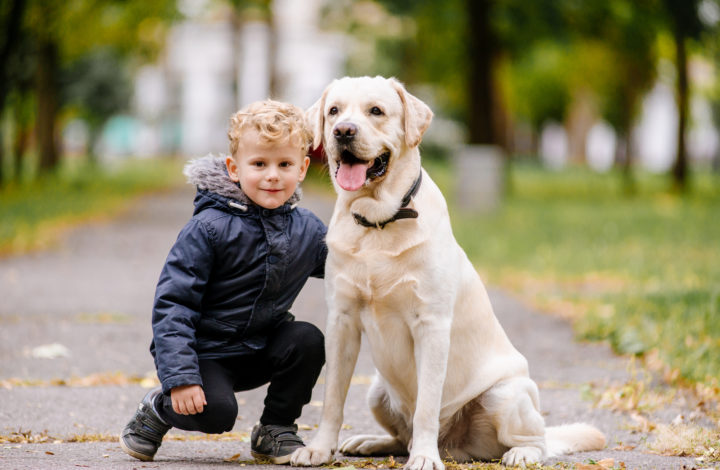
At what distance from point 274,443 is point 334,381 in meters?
0.40

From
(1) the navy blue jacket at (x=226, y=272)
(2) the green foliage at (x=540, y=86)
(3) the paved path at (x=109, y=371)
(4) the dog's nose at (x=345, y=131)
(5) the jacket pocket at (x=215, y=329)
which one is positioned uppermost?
(2) the green foliage at (x=540, y=86)

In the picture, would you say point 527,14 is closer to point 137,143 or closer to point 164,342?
point 164,342

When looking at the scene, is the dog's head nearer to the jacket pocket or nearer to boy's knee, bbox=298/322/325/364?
boy's knee, bbox=298/322/325/364

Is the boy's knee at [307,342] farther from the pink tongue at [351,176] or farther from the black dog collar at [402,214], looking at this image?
the pink tongue at [351,176]

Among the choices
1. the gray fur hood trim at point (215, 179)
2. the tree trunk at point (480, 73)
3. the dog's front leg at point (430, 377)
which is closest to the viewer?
the dog's front leg at point (430, 377)

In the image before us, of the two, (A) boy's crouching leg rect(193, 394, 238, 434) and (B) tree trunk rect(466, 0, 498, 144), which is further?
(B) tree trunk rect(466, 0, 498, 144)

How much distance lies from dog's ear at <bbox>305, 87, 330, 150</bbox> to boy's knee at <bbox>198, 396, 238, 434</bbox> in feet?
4.01

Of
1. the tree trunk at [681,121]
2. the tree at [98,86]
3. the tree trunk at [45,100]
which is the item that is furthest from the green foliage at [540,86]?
the tree at [98,86]

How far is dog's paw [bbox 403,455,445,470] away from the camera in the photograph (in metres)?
3.64

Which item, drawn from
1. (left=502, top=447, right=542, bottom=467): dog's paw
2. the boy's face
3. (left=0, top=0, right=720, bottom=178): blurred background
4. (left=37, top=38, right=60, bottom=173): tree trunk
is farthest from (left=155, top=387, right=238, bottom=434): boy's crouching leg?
(left=37, top=38, right=60, bottom=173): tree trunk

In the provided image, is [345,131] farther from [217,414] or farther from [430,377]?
[217,414]

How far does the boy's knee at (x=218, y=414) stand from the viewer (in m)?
3.87

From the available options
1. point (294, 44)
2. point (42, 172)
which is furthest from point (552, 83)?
point (42, 172)

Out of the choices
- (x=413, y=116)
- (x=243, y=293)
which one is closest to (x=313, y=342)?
(x=243, y=293)
